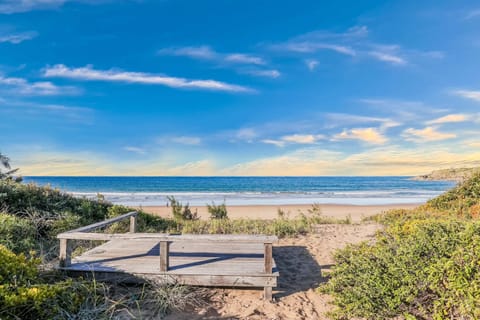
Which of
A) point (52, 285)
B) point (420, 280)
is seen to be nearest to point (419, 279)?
point (420, 280)

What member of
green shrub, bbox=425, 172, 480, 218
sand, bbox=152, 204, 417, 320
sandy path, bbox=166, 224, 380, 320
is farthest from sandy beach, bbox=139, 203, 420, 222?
sand, bbox=152, 204, 417, 320

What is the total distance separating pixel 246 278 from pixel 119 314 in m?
1.84

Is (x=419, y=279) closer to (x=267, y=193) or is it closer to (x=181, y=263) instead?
(x=181, y=263)

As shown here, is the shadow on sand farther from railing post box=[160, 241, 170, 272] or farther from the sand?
railing post box=[160, 241, 170, 272]

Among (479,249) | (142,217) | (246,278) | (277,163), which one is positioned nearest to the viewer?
(479,249)

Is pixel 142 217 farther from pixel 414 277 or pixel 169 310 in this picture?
pixel 414 277

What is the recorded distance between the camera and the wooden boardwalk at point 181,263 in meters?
4.69

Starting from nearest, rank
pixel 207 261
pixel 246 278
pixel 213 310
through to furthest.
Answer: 1. pixel 213 310
2. pixel 246 278
3. pixel 207 261

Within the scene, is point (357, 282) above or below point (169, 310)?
above

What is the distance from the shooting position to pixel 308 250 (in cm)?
760

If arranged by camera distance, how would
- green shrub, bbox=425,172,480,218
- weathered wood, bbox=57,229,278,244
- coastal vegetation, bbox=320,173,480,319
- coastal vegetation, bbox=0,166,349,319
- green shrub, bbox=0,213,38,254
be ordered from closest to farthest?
coastal vegetation, bbox=320,173,480,319, coastal vegetation, bbox=0,166,349,319, weathered wood, bbox=57,229,278,244, green shrub, bbox=0,213,38,254, green shrub, bbox=425,172,480,218

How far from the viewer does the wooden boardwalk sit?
4.69 meters

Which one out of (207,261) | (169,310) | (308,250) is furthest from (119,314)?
(308,250)

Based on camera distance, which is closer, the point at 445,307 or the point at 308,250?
the point at 445,307
